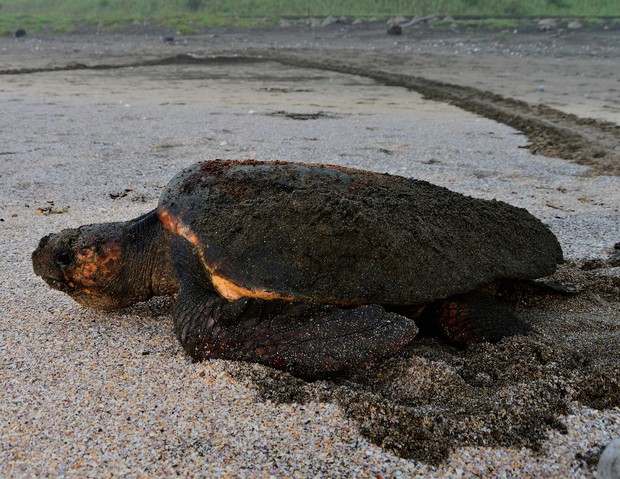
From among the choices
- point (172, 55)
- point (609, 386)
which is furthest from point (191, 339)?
point (172, 55)

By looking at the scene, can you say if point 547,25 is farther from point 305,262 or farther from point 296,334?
point 296,334

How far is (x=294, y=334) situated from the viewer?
208 centimetres

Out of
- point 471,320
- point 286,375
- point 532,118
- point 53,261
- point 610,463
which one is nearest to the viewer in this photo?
point 610,463

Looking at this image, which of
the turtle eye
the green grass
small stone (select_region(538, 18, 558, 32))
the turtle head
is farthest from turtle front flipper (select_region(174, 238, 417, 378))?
the green grass

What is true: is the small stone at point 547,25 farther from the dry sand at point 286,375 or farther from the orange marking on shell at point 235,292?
the orange marking on shell at point 235,292

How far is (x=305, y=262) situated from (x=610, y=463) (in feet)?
3.89

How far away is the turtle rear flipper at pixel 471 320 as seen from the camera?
2254 millimetres

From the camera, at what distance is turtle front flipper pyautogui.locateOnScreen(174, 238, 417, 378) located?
6.64 feet

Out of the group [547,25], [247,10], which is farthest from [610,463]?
[247,10]

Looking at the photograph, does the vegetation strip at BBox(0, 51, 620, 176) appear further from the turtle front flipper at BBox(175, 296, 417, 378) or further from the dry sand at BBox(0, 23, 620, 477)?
the turtle front flipper at BBox(175, 296, 417, 378)

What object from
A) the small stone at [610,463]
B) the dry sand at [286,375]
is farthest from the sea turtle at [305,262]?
the small stone at [610,463]

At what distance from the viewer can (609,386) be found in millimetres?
1879

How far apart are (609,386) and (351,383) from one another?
0.88 meters

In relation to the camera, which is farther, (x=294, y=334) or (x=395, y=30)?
(x=395, y=30)
